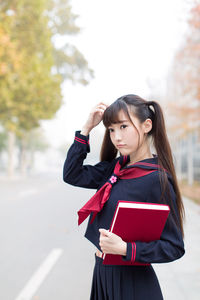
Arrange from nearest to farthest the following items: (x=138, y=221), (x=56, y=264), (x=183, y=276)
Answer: (x=138, y=221) → (x=183, y=276) → (x=56, y=264)

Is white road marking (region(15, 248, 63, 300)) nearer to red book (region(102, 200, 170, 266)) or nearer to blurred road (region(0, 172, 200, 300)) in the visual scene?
blurred road (region(0, 172, 200, 300))

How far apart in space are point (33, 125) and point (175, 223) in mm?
14763

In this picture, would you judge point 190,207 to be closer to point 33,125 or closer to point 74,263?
point 74,263

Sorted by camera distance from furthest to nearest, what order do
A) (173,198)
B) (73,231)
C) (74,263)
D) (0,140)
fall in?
1. (0,140)
2. (73,231)
3. (74,263)
4. (173,198)

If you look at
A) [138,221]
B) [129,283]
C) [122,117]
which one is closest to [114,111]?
[122,117]

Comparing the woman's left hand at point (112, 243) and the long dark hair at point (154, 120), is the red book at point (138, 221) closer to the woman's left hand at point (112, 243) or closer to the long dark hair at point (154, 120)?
the woman's left hand at point (112, 243)

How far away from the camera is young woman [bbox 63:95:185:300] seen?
4.19 ft

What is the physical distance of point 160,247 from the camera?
4.14ft

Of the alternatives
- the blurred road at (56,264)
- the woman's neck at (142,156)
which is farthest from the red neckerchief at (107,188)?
the blurred road at (56,264)

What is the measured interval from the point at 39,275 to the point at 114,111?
2.91 m

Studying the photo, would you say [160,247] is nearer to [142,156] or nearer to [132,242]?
[132,242]

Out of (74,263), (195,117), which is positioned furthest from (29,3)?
(74,263)

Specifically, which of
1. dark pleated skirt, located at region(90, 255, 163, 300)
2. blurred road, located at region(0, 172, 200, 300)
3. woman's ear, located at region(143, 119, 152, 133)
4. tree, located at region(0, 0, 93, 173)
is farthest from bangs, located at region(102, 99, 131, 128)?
tree, located at region(0, 0, 93, 173)

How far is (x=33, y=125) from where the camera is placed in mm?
15578
